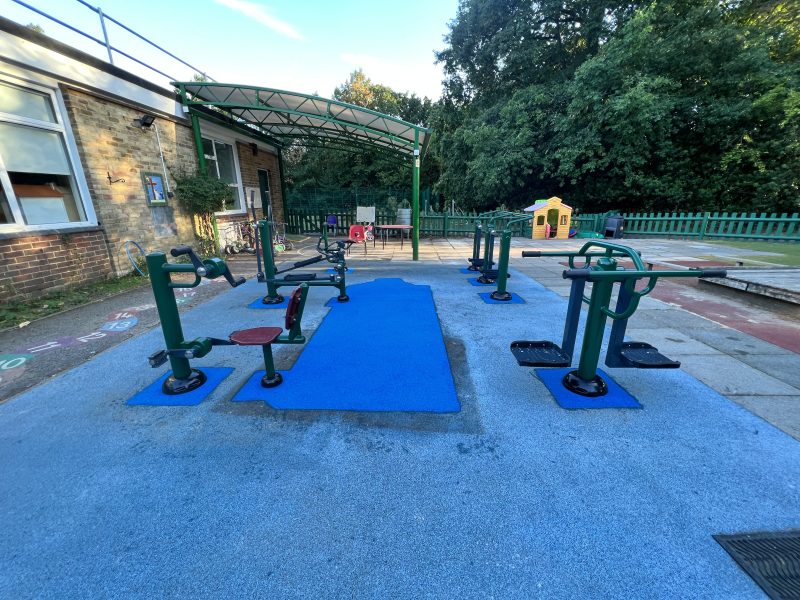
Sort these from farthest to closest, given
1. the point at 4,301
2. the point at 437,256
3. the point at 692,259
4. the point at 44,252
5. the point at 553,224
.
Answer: the point at 553,224 → the point at 437,256 → the point at 692,259 → the point at 44,252 → the point at 4,301

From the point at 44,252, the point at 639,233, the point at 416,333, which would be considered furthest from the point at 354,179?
the point at 416,333

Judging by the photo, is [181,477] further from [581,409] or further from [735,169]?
[735,169]

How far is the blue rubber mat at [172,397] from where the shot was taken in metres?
2.84

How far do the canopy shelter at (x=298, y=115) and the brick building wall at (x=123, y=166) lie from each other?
1.17m

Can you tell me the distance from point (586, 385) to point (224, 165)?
11.9 m

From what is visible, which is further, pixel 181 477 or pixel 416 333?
pixel 416 333

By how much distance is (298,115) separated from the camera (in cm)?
1001

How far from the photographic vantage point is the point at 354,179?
22938 millimetres

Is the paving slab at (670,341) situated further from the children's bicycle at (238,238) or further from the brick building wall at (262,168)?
the brick building wall at (262,168)

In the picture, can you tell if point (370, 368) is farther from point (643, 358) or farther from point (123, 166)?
point (123, 166)

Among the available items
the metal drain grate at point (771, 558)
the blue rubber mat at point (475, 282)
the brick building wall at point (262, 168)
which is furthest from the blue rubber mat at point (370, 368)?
the brick building wall at point (262, 168)

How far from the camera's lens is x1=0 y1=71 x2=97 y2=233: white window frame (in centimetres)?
519

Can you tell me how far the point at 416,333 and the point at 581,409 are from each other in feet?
6.71

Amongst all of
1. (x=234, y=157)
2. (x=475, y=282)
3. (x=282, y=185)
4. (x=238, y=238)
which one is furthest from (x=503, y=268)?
(x=282, y=185)
